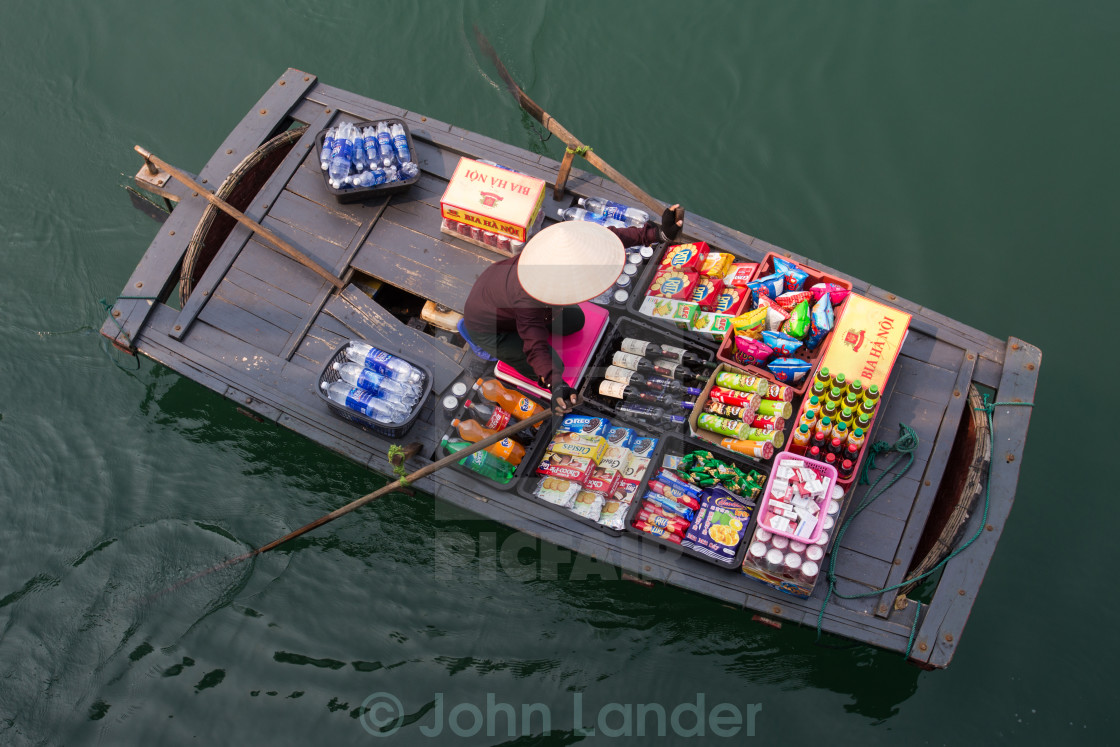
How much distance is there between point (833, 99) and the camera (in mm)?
11883

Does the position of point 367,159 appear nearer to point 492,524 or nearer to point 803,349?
point 492,524

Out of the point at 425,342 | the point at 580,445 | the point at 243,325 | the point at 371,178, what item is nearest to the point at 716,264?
the point at 580,445

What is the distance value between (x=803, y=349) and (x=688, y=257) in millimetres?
1606

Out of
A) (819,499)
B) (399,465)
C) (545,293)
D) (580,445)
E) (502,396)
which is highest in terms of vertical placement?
(545,293)

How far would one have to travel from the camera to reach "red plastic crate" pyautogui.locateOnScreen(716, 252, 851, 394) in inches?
318

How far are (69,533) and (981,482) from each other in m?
10.1

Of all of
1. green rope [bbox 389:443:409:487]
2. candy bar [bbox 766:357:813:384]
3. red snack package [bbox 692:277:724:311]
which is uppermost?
red snack package [bbox 692:277:724:311]

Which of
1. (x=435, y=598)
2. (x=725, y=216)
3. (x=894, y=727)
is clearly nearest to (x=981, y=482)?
(x=894, y=727)

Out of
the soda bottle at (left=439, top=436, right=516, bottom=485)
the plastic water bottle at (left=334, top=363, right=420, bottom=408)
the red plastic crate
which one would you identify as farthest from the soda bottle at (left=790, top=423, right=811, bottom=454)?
the plastic water bottle at (left=334, top=363, right=420, bottom=408)

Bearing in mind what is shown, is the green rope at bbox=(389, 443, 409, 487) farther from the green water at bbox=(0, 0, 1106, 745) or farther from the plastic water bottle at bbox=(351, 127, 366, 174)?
the plastic water bottle at bbox=(351, 127, 366, 174)

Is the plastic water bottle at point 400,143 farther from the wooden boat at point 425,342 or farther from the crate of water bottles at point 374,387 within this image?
the crate of water bottles at point 374,387

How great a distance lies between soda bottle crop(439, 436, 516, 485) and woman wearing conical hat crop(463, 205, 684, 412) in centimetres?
91

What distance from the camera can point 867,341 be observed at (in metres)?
8.00

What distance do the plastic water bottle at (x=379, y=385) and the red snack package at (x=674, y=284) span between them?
9.18ft
